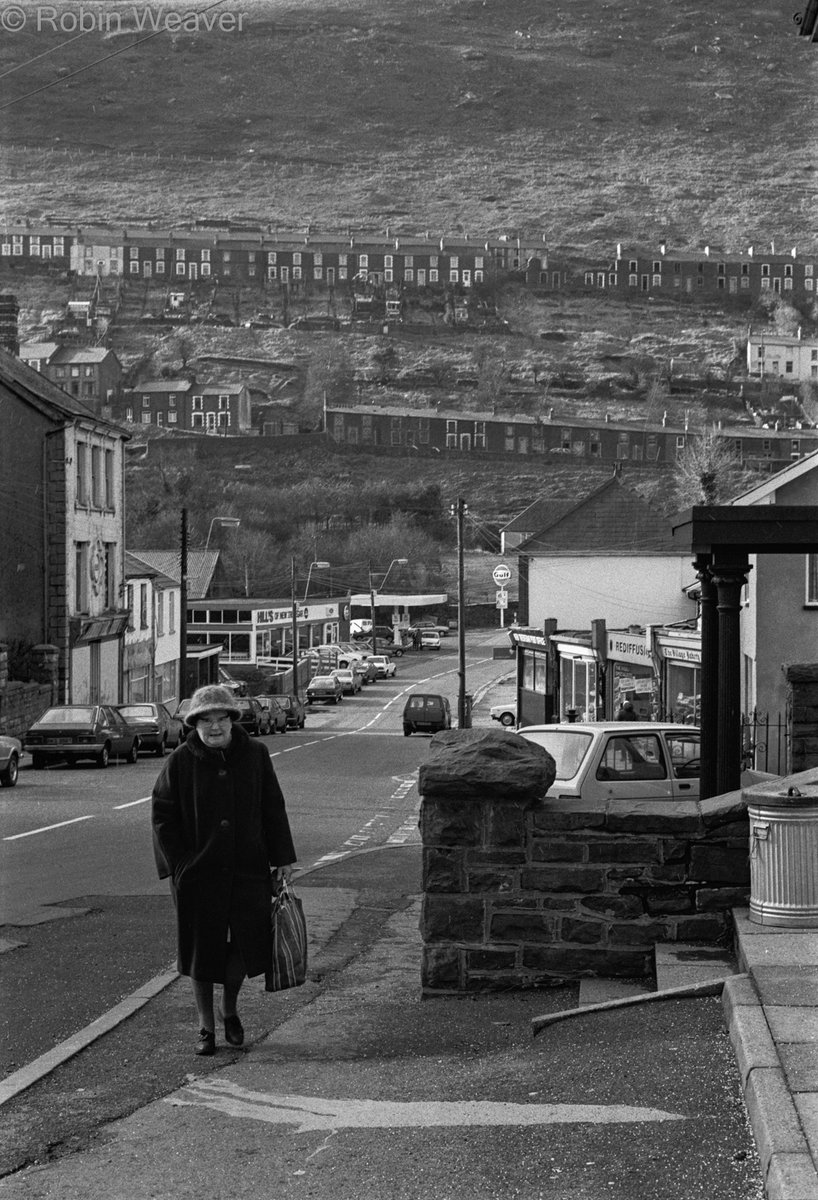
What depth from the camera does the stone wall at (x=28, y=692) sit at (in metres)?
38.8

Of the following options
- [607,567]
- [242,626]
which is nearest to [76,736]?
[607,567]

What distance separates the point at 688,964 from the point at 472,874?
1.20m

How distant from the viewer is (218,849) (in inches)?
282

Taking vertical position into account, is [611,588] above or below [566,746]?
above

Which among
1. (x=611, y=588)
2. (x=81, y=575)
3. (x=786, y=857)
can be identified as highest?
(x=81, y=575)

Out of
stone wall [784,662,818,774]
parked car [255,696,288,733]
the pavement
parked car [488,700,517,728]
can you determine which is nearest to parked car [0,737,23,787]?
stone wall [784,662,818,774]

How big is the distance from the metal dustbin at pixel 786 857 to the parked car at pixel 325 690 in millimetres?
61435

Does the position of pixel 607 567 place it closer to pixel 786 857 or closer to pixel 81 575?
pixel 81 575

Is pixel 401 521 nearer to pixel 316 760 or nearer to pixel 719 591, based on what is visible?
pixel 316 760

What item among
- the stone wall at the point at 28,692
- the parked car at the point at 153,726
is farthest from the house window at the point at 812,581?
the stone wall at the point at 28,692

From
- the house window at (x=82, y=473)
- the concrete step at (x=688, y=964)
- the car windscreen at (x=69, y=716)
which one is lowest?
the car windscreen at (x=69, y=716)

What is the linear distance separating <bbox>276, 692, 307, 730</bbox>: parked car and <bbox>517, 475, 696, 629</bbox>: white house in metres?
9.13

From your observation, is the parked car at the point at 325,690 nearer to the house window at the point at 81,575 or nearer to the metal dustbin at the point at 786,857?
the house window at the point at 81,575

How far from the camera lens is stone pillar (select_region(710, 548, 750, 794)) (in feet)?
33.1
